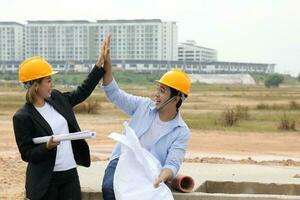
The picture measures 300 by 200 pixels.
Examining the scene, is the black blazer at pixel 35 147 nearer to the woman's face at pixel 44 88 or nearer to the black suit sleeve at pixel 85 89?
the woman's face at pixel 44 88

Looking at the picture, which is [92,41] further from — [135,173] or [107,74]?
[135,173]

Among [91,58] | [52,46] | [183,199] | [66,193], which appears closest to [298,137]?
[183,199]

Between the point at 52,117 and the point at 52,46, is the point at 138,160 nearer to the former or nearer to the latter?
the point at 52,117

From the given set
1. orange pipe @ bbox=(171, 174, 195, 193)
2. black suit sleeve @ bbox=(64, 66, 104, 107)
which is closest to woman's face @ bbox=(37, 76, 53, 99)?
black suit sleeve @ bbox=(64, 66, 104, 107)

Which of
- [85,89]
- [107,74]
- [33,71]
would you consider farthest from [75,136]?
[107,74]

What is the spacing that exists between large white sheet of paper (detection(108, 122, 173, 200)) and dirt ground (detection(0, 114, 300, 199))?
529 centimetres

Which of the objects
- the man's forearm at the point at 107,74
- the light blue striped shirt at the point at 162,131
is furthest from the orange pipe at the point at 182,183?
the man's forearm at the point at 107,74

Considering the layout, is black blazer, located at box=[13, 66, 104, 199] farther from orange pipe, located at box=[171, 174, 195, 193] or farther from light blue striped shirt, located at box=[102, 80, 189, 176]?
orange pipe, located at box=[171, 174, 195, 193]

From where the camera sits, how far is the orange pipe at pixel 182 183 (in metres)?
4.97

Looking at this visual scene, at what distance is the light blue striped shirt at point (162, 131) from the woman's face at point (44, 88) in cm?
69

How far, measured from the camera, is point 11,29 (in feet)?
502

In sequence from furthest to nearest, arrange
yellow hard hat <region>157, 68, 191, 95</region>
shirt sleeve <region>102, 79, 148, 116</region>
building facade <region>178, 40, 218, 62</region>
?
building facade <region>178, 40, 218, 62</region> → shirt sleeve <region>102, 79, 148, 116</region> → yellow hard hat <region>157, 68, 191, 95</region>

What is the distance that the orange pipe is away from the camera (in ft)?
16.3

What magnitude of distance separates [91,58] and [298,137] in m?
125
